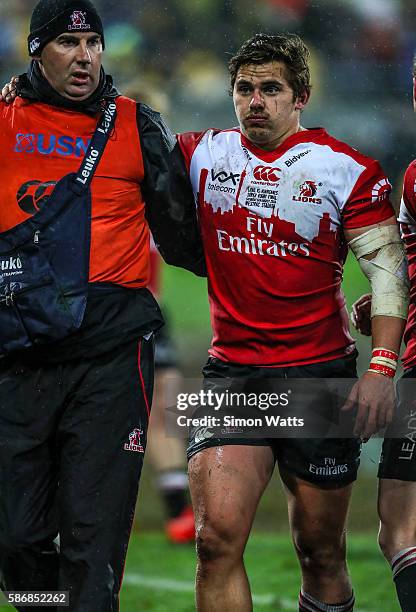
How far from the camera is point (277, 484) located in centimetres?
933

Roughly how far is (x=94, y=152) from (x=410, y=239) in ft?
3.91

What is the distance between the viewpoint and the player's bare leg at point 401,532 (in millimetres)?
4141

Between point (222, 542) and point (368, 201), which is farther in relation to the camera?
point (368, 201)

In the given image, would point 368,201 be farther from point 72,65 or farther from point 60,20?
point 60,20

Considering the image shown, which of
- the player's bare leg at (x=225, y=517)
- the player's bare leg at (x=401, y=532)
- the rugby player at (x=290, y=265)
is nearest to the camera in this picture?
the player's bare leg at (x=225, y=517)

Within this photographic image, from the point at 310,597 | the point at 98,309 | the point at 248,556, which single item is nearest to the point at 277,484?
the point at 248,556

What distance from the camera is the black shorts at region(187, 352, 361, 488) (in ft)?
14.1

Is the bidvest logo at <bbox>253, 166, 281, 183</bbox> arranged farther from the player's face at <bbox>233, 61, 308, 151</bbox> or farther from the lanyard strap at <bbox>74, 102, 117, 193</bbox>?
the lanyard strap at <bbox>74, 102, 117, 193</bbox>

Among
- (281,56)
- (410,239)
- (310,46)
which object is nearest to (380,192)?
(410,239)

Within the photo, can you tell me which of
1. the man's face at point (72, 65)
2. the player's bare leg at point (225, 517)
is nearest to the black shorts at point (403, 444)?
the player's bare leg at point (225, 517)

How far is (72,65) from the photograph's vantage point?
416 cm

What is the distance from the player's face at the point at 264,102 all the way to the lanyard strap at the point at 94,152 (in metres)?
0.47

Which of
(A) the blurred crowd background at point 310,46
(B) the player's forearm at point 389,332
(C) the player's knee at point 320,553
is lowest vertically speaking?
(C) the player's knee at point 320,553

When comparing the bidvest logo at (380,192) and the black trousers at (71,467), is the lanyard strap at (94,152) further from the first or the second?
the bidvest logo at (380,192)
